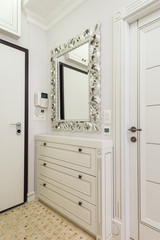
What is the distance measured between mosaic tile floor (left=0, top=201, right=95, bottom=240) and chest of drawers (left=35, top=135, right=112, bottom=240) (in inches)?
3.2

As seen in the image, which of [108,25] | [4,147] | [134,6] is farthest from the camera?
[4,147]

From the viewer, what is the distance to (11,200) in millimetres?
1941

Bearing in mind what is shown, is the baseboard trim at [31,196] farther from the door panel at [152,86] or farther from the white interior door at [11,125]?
the door panel at [152,86]

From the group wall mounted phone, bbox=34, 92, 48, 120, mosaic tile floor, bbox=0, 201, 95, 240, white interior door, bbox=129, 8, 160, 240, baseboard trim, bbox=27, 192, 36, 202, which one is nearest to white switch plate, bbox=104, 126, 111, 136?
white interior door, bbox=129, 8, 160, 240

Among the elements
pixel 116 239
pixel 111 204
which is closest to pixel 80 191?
pixel 111 204

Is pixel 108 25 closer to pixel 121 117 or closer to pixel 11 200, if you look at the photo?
pixel 121 117

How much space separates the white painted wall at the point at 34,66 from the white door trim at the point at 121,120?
1.30 m

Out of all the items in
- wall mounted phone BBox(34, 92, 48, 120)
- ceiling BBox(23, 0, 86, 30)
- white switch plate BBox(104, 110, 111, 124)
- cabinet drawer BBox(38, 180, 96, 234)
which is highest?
ceiling BBox(23, 0, 86, 30)

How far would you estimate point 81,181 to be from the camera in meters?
1.53

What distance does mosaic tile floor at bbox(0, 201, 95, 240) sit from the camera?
4.82 feet

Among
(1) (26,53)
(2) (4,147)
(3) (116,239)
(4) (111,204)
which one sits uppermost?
(1) (26,53)

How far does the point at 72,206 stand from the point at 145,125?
1.16 metres

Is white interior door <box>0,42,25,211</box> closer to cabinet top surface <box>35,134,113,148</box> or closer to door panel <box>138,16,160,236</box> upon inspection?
cabinet top surface <box>35,134,113,148</box>

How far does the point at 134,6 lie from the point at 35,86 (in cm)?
161
